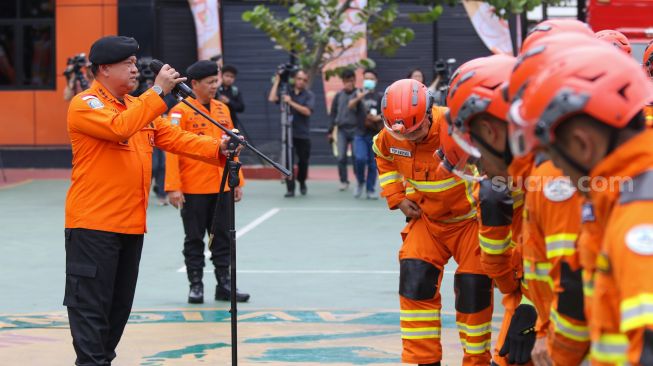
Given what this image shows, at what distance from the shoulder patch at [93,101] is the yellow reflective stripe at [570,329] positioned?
3579 millimetres

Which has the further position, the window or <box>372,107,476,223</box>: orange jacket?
the window

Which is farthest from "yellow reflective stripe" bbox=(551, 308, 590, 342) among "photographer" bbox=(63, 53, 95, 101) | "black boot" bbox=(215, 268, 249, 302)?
"photographer" bbox=(63, 53, 95, 101)

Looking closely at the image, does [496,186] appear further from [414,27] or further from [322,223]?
[414,27]

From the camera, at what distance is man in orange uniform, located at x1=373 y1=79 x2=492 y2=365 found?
23.1 feet

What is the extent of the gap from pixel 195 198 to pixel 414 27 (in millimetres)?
16296

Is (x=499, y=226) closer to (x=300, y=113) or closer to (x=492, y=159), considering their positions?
(x=492, y=159)

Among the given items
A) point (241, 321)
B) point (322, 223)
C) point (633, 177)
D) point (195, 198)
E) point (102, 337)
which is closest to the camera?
point (633, 177)

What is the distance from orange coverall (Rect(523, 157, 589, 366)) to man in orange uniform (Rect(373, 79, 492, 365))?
A: 8.21 feet

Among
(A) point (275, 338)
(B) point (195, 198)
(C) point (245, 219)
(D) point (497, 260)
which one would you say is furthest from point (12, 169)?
(D) point (497, 260)

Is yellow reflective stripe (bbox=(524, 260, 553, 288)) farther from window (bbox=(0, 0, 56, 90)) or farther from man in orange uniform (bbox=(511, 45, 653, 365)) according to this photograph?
window (bbox=(0, 0, 56, 90))

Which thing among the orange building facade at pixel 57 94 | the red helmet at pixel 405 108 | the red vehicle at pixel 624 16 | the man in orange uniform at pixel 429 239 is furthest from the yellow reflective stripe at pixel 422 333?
the orange building facade at pixel 57 94

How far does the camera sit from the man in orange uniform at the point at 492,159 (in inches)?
169

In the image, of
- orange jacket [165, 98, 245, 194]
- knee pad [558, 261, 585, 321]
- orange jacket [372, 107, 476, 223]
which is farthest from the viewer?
orange jacket [165, 98, 245, 194]

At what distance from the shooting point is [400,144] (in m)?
7.44
